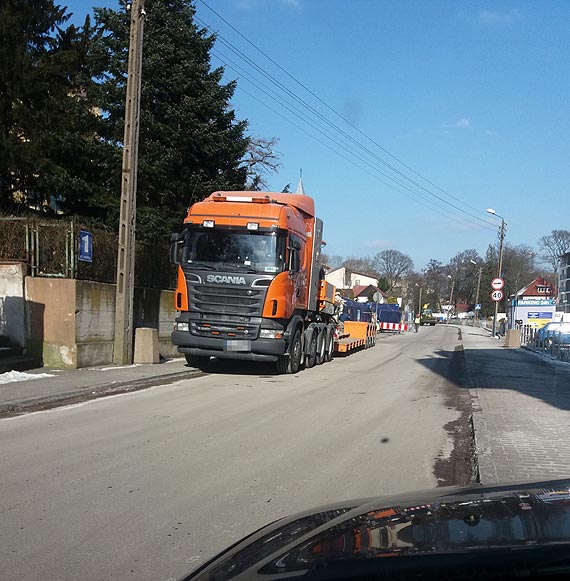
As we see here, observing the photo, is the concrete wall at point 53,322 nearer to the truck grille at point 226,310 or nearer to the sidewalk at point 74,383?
the sidewalk at point 74,383

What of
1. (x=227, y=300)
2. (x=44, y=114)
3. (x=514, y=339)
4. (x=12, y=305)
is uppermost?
(x=44, y=114)

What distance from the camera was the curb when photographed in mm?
9828

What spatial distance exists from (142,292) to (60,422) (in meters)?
9.80

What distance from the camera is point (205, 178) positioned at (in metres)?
24.8

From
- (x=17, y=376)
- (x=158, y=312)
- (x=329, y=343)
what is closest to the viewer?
(x=17, y=376)

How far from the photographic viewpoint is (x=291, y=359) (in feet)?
52.7

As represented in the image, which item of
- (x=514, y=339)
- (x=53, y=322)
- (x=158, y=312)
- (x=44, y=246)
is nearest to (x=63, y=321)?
(x=53, y=322)

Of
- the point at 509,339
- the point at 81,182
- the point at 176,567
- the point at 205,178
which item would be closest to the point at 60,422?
the point at 176,567

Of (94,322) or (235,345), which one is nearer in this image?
(235,345)

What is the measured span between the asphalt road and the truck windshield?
11.1ft

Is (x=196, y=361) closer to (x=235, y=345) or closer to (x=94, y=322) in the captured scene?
(x=235, y=345)

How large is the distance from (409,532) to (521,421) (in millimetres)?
7698

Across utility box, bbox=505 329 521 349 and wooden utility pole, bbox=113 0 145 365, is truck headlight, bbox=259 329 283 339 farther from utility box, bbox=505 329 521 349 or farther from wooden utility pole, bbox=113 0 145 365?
utility box, bbox=505 329 521 349

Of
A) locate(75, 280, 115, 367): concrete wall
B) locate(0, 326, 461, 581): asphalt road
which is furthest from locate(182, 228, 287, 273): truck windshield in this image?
locate(0, 326, 461, 581): asphalt road
